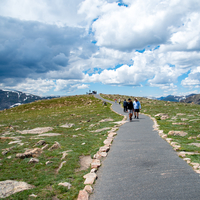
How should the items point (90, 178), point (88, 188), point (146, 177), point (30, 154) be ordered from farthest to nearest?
1. point (30, 154)
2. point (90, 178)
3. point (146, 177)
4. point (88, 188)

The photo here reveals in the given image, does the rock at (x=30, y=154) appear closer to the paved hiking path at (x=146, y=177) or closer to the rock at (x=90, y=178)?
the paved hiking path at (x=146, y=177)

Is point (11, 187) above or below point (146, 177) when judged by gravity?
below

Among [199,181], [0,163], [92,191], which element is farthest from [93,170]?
[0,163]

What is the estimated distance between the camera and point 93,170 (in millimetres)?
7637

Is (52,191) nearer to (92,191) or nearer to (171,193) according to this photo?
(92,191)

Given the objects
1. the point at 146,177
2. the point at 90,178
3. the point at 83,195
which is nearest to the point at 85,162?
the point at 90,178

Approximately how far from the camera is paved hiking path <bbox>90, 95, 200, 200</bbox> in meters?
5.50

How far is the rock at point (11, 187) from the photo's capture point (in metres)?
6.31

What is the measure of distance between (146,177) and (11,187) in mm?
5431

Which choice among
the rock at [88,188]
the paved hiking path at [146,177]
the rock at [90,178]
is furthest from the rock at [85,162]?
the rock at [88,188]

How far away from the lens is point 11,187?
6711mm

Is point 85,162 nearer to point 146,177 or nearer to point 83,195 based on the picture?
point 83,195

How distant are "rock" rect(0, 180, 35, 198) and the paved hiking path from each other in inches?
116

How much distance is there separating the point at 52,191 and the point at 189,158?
21.4ft
